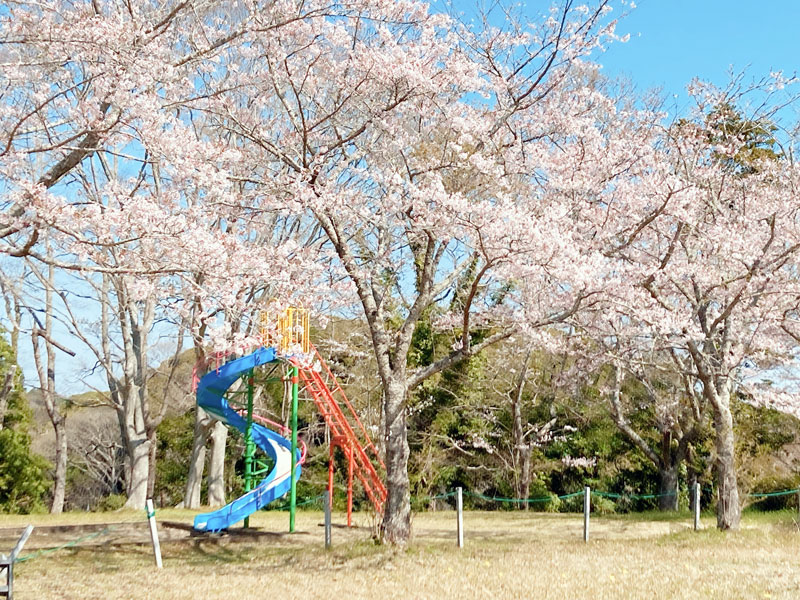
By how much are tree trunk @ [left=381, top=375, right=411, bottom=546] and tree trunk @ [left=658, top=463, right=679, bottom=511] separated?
944 centimetres

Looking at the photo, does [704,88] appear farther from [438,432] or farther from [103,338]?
[103,338]

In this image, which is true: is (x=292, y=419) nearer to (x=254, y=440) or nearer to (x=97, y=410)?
(x=254, y=440)

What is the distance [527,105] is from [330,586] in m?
6.01

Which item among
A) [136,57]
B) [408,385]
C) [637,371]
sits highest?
[136,57]

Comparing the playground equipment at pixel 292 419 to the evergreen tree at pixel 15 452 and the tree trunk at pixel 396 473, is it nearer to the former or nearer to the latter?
the tree trunk at pixel 396 473

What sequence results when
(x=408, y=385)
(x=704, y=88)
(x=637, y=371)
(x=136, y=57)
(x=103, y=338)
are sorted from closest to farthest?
(x=136, y=57) → (x=408, y=385) → (x=704, y=88) → (x=637, y=371) → (x=103, y=338)

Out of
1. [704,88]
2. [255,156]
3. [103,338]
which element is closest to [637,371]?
[704,88]

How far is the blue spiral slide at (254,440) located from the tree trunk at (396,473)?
109 inches

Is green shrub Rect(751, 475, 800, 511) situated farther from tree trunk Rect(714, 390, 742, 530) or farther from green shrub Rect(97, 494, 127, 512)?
green shrub Rect(97, 494, 127, 512)

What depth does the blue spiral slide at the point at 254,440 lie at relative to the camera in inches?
418

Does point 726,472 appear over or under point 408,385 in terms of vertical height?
under

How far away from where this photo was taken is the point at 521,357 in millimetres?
17828

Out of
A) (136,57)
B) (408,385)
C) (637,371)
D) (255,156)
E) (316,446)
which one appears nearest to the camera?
(136,57)

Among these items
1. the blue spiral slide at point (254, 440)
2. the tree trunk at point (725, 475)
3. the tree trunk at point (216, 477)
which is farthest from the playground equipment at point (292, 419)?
the tree trunk at point (216, 477)
